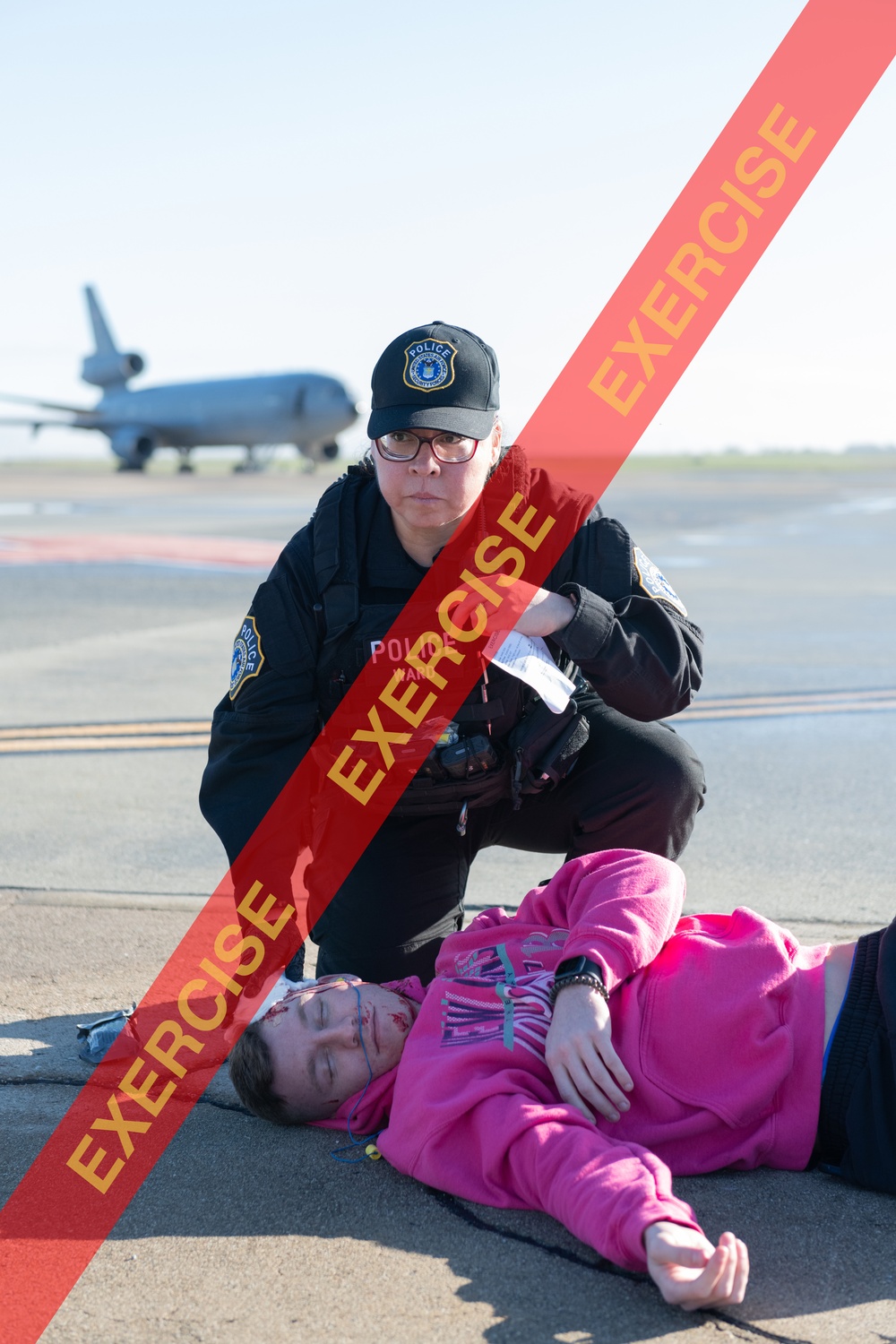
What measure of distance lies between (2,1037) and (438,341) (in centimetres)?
201

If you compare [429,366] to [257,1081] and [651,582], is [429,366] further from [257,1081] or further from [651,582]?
[257,1081]

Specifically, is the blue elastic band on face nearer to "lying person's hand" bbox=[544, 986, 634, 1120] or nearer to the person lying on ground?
the person lying on ground

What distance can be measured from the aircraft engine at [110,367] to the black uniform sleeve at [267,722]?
6061 centimetres

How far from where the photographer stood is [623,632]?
3029 millimetres

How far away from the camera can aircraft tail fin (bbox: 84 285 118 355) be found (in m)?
62.9

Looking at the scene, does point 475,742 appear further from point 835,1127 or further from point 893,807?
point 893,807

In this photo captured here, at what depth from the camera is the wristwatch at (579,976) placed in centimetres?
238

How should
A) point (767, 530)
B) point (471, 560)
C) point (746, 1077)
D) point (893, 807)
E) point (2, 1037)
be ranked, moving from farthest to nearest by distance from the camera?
point (767, 530), point (893, 807), point (471, 560), point (2, 1037), point (746, 1077)

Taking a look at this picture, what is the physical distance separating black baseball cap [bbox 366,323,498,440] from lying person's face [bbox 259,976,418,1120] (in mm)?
1325

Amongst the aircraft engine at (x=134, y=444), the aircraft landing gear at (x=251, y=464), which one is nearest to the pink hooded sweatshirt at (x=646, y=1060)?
the aircraft landing gear at (x=251, y=464)

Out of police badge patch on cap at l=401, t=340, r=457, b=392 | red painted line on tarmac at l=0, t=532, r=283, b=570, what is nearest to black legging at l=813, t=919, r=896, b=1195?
police badge patch on cap at l=401, t=340, r=457, b=392

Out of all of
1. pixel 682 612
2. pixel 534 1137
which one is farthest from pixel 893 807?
pixel 534 1137

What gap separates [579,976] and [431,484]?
1.26 metres

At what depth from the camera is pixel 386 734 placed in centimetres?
329
